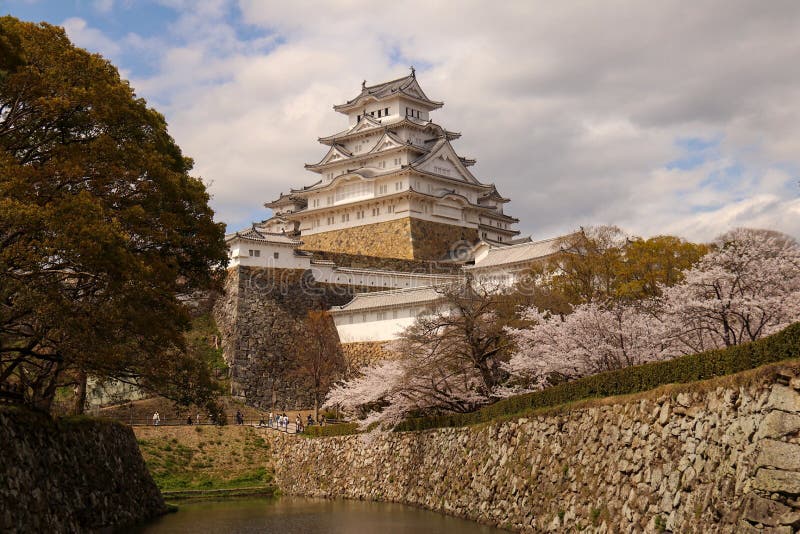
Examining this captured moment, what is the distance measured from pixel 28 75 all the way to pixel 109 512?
31.7 feet

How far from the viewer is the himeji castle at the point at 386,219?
42.9 metres

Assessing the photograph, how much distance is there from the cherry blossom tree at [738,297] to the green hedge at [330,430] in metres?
13.7

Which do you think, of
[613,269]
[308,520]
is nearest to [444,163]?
[613,269]

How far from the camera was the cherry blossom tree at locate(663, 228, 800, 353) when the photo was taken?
17531 millimetres

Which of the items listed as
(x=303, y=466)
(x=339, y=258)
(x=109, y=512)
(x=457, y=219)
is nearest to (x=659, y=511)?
(x=109, y=512)

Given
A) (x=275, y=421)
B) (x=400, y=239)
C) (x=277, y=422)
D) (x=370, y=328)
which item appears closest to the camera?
(x=277, y=422)

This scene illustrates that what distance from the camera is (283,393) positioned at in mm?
40594

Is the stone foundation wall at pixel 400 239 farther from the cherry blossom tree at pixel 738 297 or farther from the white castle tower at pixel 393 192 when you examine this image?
the cherry blossom tree at pixel 738 297

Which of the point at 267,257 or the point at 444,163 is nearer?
the point at 267,257

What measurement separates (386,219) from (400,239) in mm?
2042

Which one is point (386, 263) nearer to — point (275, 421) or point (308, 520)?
point (275, 421)

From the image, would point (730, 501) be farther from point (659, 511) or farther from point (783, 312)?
point (783, 312)

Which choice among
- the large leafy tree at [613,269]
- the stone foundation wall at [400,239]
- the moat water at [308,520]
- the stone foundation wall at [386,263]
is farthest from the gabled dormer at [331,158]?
the moat water at [308,520]

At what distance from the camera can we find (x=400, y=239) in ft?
168
